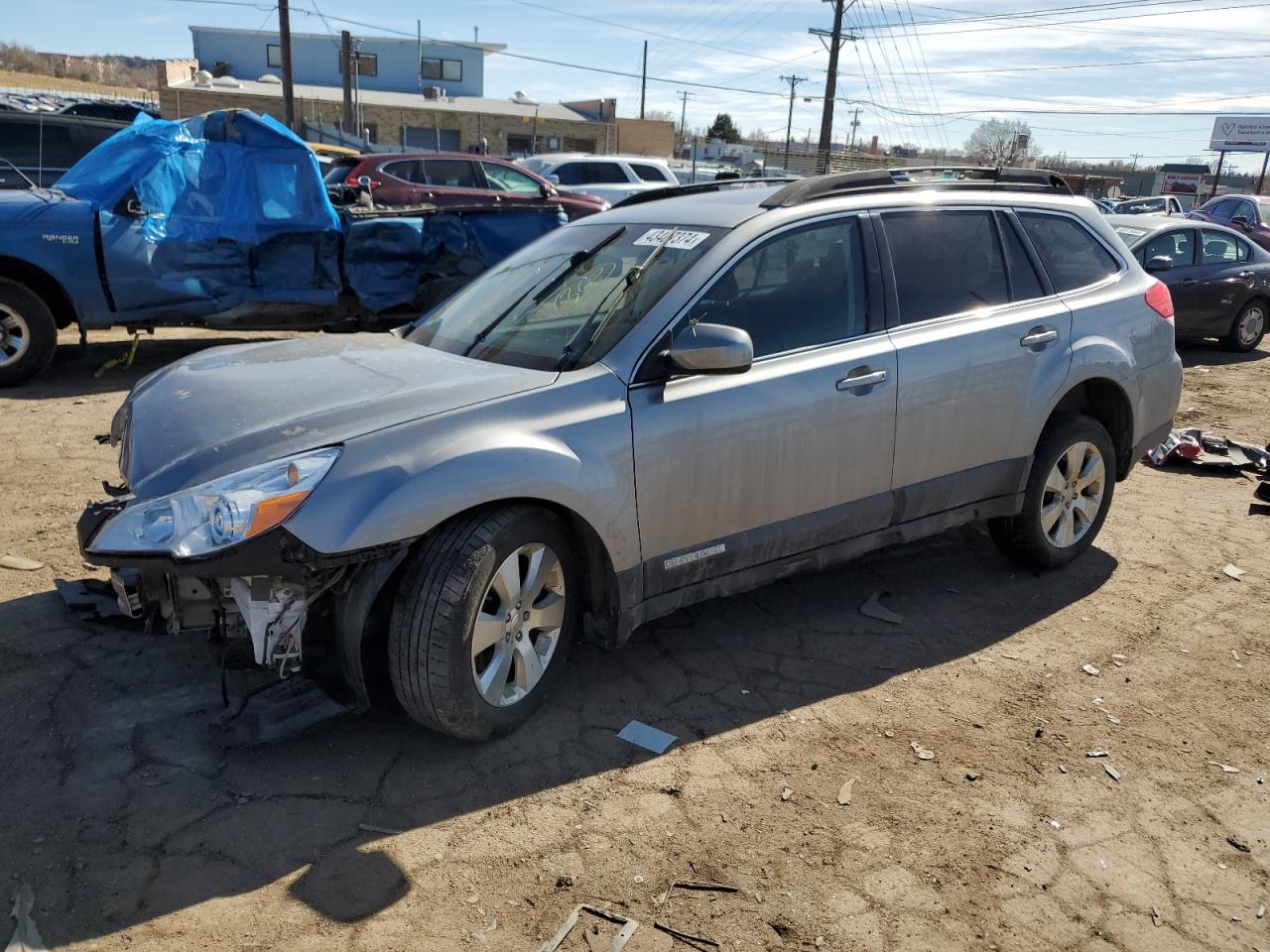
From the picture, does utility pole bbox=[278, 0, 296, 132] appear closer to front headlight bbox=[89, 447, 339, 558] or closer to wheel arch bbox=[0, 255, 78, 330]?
wheel arch bbox=[0, 255, 78, 330]

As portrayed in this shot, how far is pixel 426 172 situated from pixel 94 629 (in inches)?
496

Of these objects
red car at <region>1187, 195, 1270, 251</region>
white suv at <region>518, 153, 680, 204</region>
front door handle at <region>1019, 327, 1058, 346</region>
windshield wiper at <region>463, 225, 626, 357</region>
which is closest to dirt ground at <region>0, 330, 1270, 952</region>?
front door handle at <region>1019, 327, 1058, 346</region>

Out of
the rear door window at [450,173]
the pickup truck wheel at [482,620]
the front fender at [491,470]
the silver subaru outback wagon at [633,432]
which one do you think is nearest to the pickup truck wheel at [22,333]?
the silver subaru outback wagon at [633,432]

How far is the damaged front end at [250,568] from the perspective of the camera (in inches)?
114

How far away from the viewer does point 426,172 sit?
50.8 ft

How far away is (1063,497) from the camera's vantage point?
502 cm

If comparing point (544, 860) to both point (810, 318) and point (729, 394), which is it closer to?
point (729, 394)

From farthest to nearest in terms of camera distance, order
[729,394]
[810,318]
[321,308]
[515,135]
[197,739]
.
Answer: [515,135] → [321,308] → [810,318] → [729,394] → [197,739]

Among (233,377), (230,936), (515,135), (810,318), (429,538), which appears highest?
(515,135)

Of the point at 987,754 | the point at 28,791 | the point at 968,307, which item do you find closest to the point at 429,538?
the point at 28,791

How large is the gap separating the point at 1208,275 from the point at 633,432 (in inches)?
434

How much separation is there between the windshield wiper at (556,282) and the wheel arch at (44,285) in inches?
217

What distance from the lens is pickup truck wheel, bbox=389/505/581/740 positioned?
10.2 ft

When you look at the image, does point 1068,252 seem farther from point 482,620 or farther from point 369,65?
point 369,65
